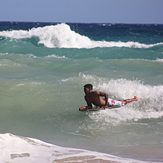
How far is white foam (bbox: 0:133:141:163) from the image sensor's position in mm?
4688

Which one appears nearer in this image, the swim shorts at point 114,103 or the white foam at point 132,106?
the white foam at point 132,106

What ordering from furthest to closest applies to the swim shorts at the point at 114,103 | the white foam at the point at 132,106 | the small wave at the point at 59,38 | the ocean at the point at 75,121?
the small wave at the point at 59,38, the swim shorts at the point at 114,103, the white foam at the point at 132,106, the ocean at the point at 75,121

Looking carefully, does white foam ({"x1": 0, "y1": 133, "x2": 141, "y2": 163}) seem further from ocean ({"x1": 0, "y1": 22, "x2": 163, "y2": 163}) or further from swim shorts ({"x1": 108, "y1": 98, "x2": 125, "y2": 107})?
swim shorts ({"x1": 108, "y1": 98, "x2": 125, "y2": 107})

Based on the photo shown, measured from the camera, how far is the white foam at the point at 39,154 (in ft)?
15.4

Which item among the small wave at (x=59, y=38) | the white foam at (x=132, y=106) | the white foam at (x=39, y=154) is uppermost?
the small wave at (x=59, y=38)

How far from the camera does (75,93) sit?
32.7ft

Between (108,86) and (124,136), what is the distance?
3.97 m

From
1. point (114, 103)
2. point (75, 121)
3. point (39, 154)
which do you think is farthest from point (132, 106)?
point (39, 154)

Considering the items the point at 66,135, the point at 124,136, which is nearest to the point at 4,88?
the point at 66,135

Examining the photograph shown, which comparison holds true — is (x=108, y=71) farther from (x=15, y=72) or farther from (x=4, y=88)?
(x=4, y=88)

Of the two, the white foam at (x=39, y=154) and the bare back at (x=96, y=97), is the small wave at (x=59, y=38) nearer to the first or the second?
the bare back at (x=96, y=97)

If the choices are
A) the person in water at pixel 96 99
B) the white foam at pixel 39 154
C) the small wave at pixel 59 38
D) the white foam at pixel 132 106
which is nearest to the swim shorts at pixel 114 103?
the person in water at pixel 96 99

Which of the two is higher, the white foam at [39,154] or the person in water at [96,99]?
the person in water at [96,99]

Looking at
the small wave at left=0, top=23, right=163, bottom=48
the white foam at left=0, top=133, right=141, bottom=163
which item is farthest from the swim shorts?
the small wave at left=0, top=23, right=163, bottom=48
